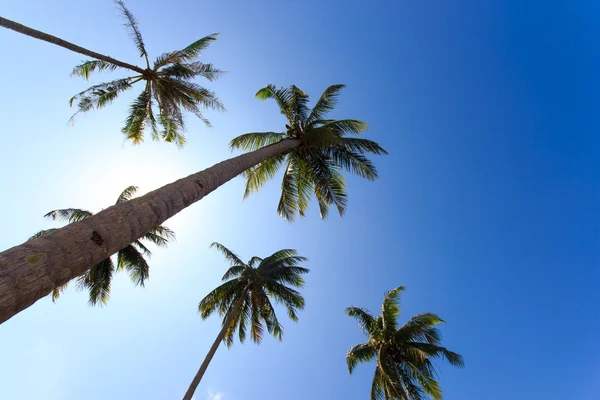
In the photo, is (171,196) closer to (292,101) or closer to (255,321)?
(292,101)

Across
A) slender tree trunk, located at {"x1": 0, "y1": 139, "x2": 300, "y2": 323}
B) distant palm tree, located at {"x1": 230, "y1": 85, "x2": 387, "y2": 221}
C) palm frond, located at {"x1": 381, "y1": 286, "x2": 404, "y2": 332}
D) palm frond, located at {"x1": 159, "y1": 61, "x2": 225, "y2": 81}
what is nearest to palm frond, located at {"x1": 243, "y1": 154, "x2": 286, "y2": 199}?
distant palm tree, located at {"x1": 230, "y1": 85, "x2": 387, "y2": 221}

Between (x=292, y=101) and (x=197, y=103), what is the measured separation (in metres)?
4.13

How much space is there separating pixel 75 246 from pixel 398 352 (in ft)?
59.7

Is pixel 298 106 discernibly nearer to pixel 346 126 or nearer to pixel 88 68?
pixel 346 126

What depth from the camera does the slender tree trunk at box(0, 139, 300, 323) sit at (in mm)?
2490

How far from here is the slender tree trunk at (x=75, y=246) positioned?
249cm

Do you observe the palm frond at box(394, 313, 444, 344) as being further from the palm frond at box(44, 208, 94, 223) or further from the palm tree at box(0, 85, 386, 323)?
the palm frond at box(44, 208, 94, 223)

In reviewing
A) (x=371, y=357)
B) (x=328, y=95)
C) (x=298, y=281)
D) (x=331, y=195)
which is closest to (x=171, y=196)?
(x=331, y=195)

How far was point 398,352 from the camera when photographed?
682 inches

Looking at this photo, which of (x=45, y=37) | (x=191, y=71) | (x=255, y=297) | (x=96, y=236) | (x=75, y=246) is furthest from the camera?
(x=255, y=297)

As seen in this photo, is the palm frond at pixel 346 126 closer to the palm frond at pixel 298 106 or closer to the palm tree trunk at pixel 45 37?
the palm frond at pixel 298 106

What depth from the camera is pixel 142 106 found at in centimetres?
1309

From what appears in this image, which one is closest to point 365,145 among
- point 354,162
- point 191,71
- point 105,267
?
point 354,162

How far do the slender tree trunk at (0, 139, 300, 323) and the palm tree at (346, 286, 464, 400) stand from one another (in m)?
14.6
